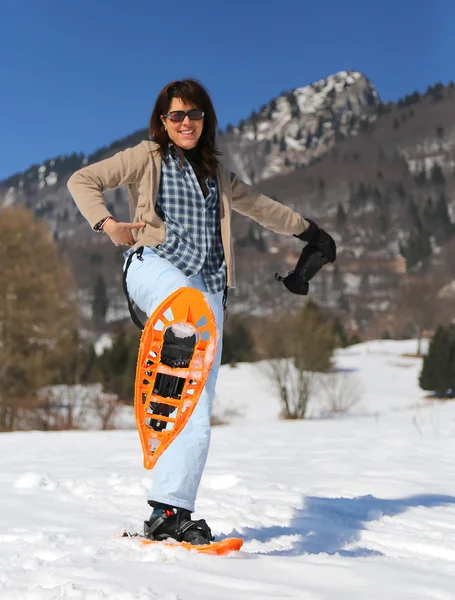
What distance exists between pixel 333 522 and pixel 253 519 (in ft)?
1.30

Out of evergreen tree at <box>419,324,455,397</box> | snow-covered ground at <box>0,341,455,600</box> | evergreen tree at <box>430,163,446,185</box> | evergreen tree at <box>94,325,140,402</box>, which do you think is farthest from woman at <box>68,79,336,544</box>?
evergreen tree at <box>430,163,446,185</box>

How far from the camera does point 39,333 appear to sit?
21.5 meters

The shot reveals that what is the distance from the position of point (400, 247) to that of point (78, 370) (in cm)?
12913

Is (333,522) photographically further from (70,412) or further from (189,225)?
(70,412)

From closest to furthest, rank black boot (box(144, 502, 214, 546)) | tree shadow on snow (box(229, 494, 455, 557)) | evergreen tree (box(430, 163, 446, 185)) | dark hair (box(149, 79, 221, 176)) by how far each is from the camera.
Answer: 1. black boot (box(144, 502, 214, 546))
2. dark hair (box(149, 79, 221, 176))
3. tree shadow on snow (box(229, 494, 455, 557))
4. evergreen tree (box(430, 163, 446, 185))

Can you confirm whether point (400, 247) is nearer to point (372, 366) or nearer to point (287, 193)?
point (287, 193)

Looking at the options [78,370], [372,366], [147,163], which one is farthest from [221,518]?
[372,366]

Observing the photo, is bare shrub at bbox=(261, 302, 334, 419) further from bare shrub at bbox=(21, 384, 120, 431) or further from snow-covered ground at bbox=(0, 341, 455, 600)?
snow-covered ground at bbox=(0, 341, 455, 600)

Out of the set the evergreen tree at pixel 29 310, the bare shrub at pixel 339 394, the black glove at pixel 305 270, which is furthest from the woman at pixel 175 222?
the bare shrub at pixel 339 394

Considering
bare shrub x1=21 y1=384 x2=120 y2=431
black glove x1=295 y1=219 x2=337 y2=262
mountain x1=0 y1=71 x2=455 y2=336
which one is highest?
mountain x1=0 y1=71 x2=455 y2=336

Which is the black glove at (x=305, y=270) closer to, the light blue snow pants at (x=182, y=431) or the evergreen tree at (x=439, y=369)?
the light blue snow pants at (x=182, y=431)

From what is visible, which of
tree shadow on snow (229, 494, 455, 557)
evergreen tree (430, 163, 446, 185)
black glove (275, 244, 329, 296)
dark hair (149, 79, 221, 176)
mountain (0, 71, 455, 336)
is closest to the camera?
dark hair (149, 79, 221, 176)

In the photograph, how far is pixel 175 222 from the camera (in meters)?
2.61

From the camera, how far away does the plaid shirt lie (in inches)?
102
